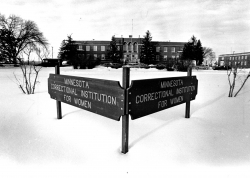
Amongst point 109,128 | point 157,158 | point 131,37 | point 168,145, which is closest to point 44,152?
point 109,128

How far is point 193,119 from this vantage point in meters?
4.39

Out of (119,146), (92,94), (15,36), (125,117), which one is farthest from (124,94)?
(15,36)

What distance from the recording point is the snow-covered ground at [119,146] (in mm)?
2363

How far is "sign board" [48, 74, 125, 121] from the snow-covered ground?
636 millimetres

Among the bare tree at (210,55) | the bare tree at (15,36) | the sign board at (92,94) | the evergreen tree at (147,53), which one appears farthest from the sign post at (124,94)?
the bare tree at (210,55)

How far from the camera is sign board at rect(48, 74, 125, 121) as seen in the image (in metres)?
2.44

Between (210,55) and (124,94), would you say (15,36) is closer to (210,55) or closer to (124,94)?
(124,94)

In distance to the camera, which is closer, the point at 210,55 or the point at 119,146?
the point at 119,146

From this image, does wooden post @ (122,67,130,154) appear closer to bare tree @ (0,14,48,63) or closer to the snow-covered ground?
the snow-covered ground

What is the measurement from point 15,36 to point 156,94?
142ft

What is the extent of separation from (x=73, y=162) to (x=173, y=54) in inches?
2487

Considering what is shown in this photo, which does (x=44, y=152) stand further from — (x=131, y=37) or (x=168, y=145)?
(x=131, y=37)

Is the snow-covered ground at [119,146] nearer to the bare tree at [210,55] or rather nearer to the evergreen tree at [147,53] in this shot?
the evergreen tree at [147,53]

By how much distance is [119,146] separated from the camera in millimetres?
2963
